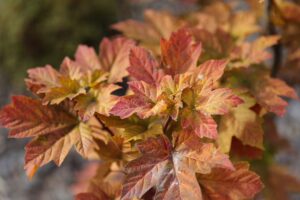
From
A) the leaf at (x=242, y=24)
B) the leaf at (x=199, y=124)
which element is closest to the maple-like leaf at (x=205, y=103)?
the leaf at (x=199, y=124)

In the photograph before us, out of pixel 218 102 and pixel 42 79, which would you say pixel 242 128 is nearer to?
pixel 218 102

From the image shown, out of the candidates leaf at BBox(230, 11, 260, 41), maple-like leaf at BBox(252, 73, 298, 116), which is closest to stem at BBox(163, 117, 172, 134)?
maple-like leaf at BBox(252, 73, 298, 116)

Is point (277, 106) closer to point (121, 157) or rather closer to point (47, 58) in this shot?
point (121, 157)

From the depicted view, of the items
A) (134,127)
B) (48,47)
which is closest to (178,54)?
(134,127)

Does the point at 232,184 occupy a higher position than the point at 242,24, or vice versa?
the point at 242,24

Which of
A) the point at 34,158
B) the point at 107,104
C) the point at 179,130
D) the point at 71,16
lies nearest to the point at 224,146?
the point at 179,130

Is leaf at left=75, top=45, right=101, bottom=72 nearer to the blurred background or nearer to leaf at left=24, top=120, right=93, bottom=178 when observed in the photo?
leaf at left=24, top=120, right=93, bottom=178
